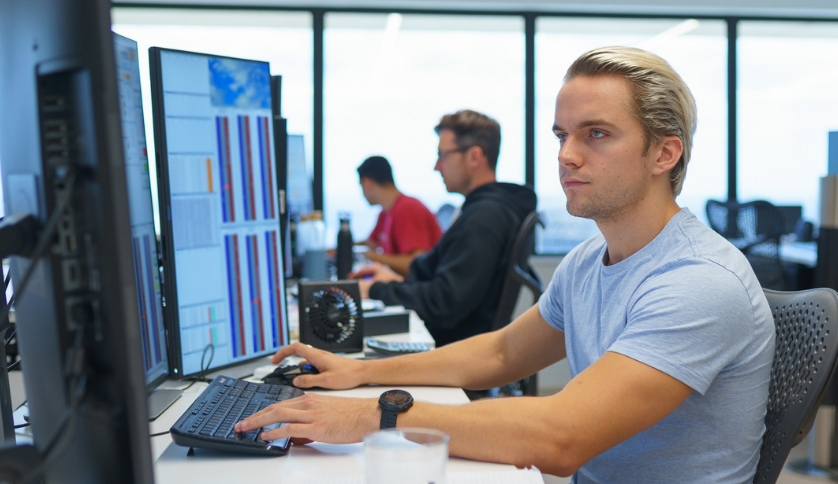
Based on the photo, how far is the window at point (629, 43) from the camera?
498 cm

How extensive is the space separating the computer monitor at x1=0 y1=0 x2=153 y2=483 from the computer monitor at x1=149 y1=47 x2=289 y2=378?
745 millimetres

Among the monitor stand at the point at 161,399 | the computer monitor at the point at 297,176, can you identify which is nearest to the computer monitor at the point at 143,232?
the monitor stand at the point at 161,399

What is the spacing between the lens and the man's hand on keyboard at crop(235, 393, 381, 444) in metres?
1.00

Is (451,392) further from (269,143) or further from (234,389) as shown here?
(269,143)

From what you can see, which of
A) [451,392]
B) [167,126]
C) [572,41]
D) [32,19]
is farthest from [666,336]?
[572,41]

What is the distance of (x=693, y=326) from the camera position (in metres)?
0.99

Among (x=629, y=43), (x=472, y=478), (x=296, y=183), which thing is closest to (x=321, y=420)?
(x=472, y=478)

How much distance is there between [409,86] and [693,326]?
13.7 feet

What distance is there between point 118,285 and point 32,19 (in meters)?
0.22

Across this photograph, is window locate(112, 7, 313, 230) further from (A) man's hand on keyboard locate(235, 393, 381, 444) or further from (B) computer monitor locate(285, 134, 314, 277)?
(A) man's hand on keyboard locate(235, 393, 381, 444)

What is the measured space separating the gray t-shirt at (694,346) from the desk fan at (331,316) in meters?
0.69

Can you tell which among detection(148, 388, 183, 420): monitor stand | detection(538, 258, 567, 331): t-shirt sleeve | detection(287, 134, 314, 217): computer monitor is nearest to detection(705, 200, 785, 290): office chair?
detection(287, 134, 314, 217): computer monitor

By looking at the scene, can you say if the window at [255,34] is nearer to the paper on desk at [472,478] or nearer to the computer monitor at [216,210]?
the computer monitor at [216,210]

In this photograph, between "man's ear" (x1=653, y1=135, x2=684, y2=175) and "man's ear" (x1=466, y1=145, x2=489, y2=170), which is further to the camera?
"man's ear" (x1=466, y1=145, x2=489, y2=170)
